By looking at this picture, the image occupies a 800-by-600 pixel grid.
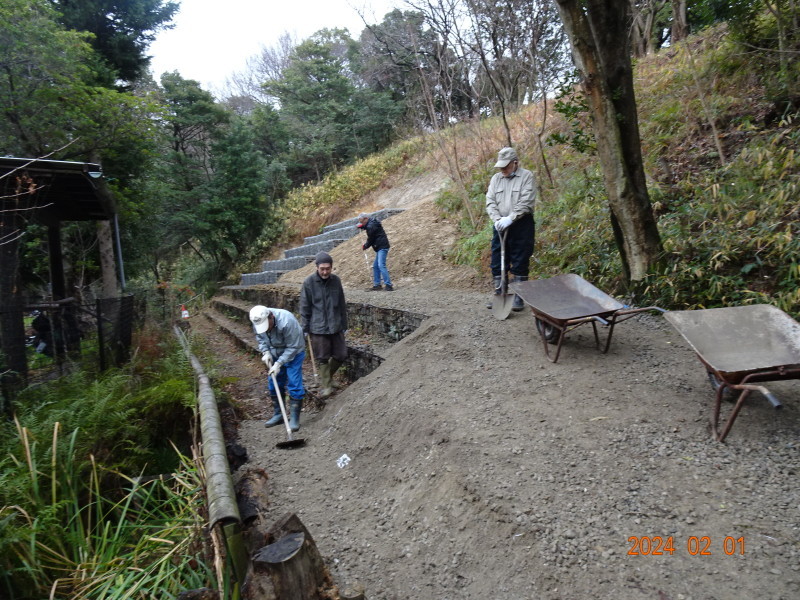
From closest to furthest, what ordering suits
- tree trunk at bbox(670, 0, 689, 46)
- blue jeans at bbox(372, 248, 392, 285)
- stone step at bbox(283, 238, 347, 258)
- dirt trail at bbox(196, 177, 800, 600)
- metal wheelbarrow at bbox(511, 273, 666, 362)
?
1. dirt trail at bbox(196, 177, 800, 600)
2. metal wheelbarrow at bbox(511, 273, 666, 362)
3. blue jeans at bbox(372, 248, 392, 285)
4. tree trunk at bbox(670, 0, 689, 46)
5. stone step at bbox(283, 238, 347, 258)

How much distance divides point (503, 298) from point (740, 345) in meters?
2.68

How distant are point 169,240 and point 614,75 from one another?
18.5m

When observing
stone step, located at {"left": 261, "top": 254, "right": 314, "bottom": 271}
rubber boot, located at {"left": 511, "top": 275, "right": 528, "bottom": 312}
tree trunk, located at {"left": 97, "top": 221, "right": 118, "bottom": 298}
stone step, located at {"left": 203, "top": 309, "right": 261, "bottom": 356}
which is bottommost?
stone step, located at {"left": 203, "top": 309, "right": 261, "bottom": 356}

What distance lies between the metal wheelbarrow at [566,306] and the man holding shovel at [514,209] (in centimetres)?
95

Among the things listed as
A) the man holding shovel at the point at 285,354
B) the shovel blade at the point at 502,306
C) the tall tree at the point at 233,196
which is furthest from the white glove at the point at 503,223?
the tall tree at the point at 233,196

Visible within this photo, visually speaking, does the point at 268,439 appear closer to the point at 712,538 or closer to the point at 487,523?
the point at 487,523

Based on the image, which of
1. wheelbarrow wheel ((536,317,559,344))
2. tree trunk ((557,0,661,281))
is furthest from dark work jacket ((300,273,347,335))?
tree trunk ((557,0,661,281))

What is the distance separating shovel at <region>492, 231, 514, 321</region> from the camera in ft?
17.9

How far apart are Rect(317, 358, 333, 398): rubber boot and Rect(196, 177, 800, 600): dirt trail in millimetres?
930

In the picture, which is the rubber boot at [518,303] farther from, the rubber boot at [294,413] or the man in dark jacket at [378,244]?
the man in dark jacket at [378,244]

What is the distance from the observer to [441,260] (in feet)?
32.7

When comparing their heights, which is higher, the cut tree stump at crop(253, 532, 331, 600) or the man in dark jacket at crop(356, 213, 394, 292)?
the man in dark jacket at crop(356, 213, 394, 292)

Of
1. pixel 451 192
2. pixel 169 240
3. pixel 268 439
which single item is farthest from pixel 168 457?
pixel 169 240
